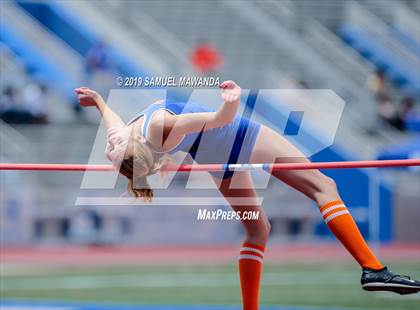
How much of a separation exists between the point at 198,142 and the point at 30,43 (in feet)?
42.2

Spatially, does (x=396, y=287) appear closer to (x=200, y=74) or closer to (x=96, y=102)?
(x=96, y=102)

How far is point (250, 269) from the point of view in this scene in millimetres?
6168

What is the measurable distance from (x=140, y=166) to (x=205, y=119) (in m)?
0.49

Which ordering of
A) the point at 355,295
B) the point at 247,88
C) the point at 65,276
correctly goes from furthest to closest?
the point at 247,88
the point at 65,276
the point at 355,295

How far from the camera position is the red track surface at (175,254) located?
1327cm

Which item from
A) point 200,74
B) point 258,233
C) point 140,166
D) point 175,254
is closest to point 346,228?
point 258,233

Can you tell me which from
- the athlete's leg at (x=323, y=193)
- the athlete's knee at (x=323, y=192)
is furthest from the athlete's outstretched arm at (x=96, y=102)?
the athlete's knee at (x=323, y=192)

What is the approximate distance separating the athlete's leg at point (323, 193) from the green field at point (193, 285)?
2.66 meters

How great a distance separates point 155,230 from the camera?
1490 cm

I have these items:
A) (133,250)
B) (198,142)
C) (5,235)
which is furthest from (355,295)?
(5,235)

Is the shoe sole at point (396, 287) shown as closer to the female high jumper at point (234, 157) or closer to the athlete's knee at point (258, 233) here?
the female high jumper at point (234, 157)

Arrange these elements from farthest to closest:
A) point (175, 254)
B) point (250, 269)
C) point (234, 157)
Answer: point (175, 254), point (250, 269), point (234, 157)

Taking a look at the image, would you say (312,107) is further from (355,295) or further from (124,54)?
(355,295)

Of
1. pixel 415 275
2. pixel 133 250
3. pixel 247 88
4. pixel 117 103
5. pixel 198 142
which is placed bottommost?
pixel 198 142
